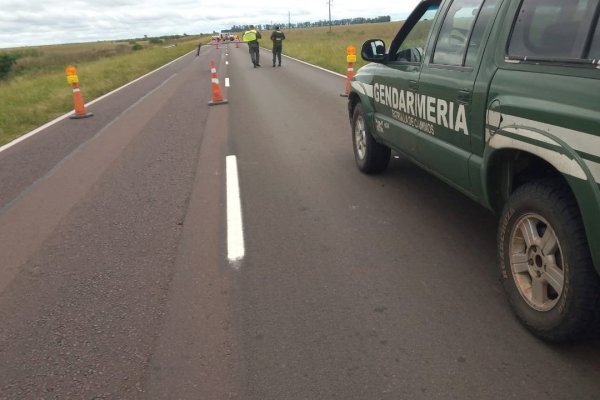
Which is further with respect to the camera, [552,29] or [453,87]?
[453,87]

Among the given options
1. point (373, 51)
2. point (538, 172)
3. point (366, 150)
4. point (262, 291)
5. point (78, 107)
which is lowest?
point (262, 291)

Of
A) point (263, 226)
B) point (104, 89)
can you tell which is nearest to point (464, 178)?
point (263, 226)

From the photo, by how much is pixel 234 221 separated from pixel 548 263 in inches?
115

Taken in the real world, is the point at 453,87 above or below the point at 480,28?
below

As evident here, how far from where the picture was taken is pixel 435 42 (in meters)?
4.17

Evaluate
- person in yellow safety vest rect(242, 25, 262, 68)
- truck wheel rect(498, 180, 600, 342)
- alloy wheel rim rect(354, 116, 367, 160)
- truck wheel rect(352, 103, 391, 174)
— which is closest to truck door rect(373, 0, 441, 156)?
truck wheel rect(352, 103, 391, 174)

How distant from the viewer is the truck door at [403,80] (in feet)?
14.7

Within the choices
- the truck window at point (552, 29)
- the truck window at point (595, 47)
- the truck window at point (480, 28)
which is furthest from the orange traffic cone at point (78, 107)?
the truck window at point (595, 47)

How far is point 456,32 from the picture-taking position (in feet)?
12.7

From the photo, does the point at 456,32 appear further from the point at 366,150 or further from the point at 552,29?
the point at 366,150

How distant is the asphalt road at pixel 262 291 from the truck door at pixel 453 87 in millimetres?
747

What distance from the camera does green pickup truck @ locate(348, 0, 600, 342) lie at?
2438 millimetres

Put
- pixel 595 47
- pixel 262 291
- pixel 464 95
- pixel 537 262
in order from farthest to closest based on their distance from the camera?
pixel 262 291 → pixel 464 95 → pixel 537 262 → pixel 595 47

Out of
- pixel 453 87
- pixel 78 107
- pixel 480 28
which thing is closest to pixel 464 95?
pixel 453 87
